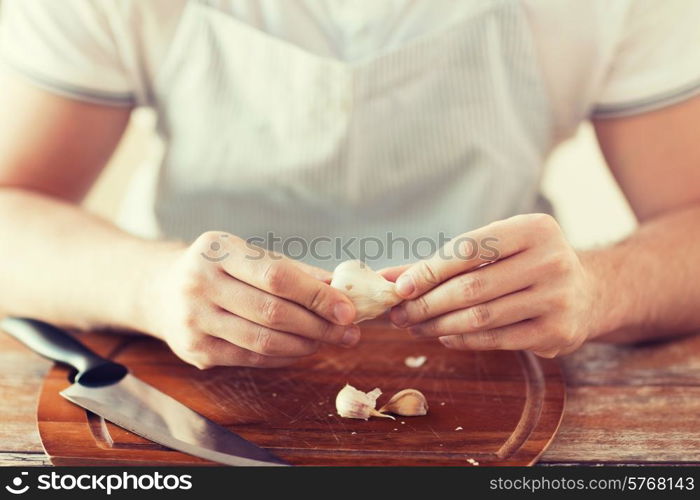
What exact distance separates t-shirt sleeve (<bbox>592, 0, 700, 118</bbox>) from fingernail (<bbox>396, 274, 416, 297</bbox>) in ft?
1.48

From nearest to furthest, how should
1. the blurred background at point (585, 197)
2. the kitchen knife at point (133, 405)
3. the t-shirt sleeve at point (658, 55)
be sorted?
the kitchen knife at point (133, 405) → the t-shirt sleeve at point (658, 55) → the blurred background at point (585, 197)

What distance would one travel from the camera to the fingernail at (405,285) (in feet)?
2.17

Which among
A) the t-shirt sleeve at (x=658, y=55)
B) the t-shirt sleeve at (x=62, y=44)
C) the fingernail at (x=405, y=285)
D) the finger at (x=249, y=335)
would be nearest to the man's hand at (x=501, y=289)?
the fingernail at (x=405, y=285)

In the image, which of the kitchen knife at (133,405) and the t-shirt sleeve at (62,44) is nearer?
the kitchen knife at (133,405)

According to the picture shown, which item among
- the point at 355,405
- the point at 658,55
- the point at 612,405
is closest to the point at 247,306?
the point at 355,405

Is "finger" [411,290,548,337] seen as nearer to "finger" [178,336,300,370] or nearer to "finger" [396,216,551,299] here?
"finger" [396,216,551,299]

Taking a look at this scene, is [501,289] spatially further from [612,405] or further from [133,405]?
[133,405]

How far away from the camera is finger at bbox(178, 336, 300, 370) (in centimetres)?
69

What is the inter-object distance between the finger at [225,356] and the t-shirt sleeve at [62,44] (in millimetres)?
413

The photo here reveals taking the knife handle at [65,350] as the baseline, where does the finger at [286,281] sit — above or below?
above

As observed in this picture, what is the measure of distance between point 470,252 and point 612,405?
0.21m

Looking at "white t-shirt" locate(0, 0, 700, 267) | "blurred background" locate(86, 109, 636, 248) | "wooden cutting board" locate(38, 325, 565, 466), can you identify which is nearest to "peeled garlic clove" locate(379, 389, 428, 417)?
"wooden cutting board" locate(38, 325, 565, 466)

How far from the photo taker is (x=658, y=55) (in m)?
0.91

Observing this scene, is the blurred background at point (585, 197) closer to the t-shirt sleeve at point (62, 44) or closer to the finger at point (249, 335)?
the t-shirt sleeve at point (62, 44)
